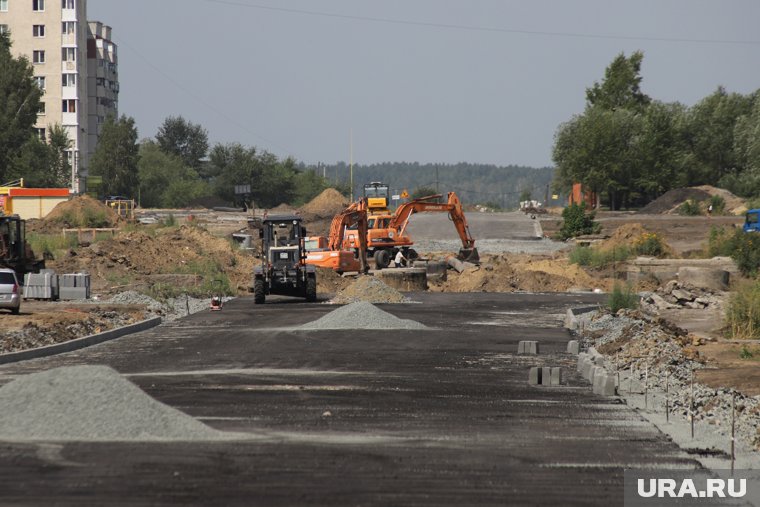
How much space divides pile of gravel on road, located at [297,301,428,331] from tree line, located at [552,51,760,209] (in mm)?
64904

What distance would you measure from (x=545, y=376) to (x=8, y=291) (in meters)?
18.7

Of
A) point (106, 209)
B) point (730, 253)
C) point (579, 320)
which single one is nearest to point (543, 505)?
point (579, 320)

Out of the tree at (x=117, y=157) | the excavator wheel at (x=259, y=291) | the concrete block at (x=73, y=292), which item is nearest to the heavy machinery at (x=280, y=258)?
the excavator wheel at (x=259, y=291)

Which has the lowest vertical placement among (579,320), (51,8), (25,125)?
(579,320)

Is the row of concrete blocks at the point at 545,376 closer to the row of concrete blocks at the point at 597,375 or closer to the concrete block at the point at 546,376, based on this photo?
the concrete block at the point at 546,376

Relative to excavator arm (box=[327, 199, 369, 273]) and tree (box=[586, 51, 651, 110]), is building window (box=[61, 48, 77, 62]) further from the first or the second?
excavator arm (box=[327, 199, 369, 273])

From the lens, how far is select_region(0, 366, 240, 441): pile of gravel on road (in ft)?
48.5

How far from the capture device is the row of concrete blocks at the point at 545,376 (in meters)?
20.3

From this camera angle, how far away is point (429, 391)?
63.9 feet

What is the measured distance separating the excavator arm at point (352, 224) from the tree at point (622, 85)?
249 ft

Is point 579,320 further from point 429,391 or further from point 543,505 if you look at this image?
point 543,505

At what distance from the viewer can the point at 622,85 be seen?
405ft

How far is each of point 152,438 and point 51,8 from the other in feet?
409

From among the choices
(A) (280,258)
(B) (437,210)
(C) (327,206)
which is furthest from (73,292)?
(C) (327,206)
